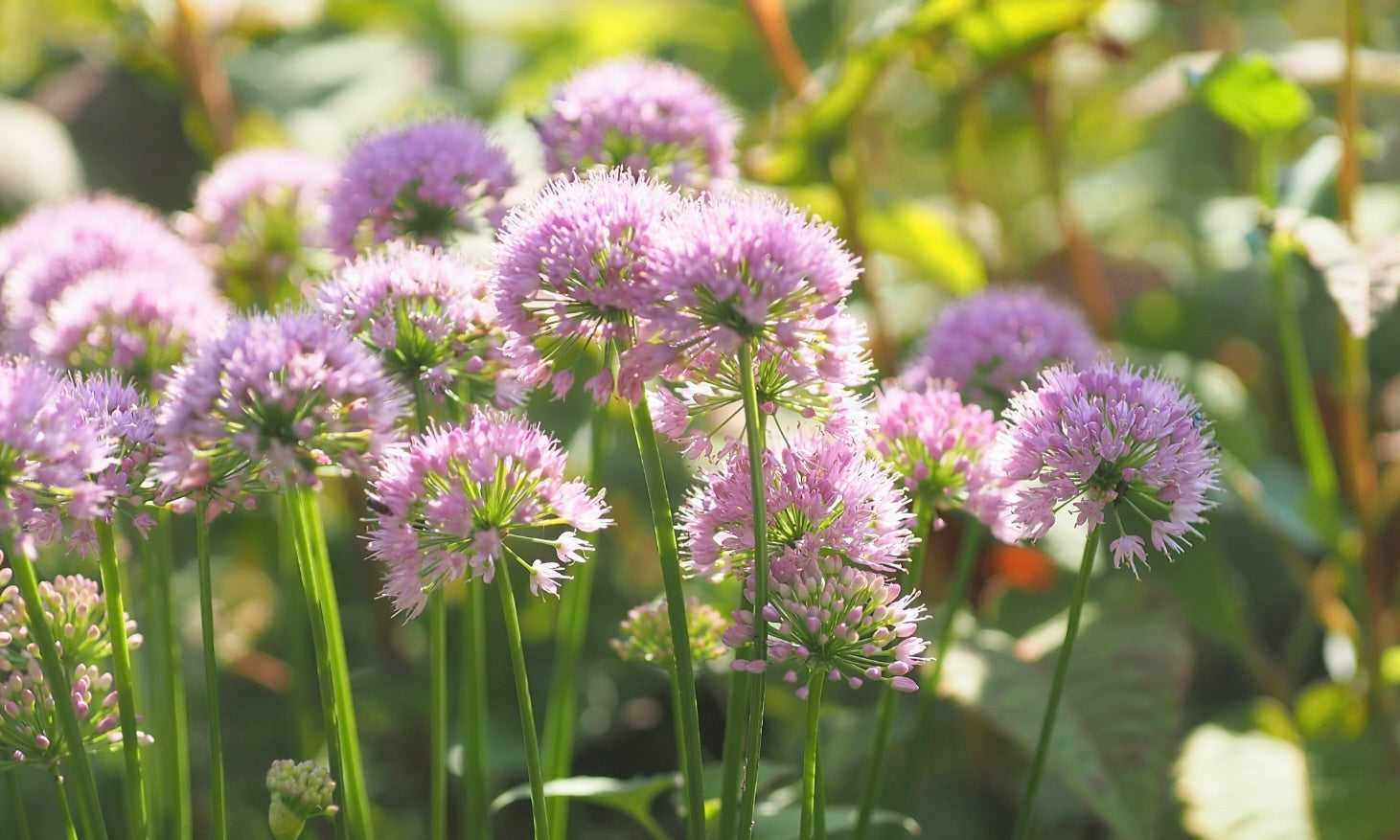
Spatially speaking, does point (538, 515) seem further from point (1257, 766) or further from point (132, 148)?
point (132, 148)

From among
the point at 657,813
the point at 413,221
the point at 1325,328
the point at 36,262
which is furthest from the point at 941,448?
the point at 1325,328

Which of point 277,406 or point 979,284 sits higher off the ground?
point 979,284

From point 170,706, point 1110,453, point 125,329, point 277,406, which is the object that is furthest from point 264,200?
point 1110,453

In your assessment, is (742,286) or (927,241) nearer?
(742,286)

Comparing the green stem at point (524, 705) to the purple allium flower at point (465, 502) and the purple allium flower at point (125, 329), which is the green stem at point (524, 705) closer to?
the purple allium flower at point (465, 502)

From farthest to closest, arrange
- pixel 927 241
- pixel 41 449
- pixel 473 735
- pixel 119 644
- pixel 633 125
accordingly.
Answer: pixel 927 241 < pixel 633 125 < pixel 473 735 < pixel 119 644 < pixel 41 449

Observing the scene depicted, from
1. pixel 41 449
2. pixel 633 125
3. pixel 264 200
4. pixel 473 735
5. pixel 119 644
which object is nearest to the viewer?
pixel 41 449

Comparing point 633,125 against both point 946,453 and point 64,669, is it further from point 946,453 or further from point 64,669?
point 64,669
